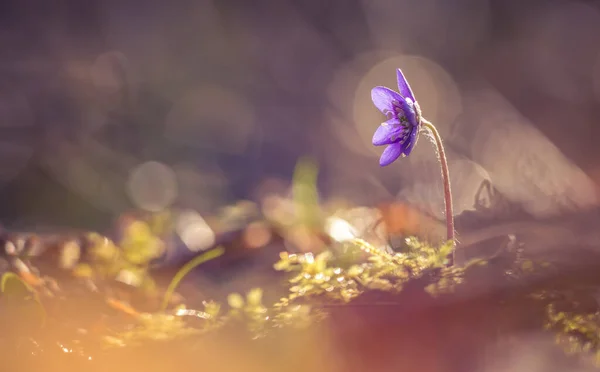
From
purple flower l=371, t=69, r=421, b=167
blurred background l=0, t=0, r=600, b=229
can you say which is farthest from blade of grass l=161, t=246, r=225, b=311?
blurred background l=0, t=0, r=600, b=229

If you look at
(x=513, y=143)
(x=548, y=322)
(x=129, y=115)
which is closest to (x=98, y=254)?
(x=548, y=322)

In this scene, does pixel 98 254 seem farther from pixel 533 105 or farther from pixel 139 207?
pixel 533 105

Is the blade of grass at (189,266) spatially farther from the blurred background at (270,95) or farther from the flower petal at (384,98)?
the blurred background at (270,95)

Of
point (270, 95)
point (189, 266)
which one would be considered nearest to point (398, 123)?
point (189, 266)

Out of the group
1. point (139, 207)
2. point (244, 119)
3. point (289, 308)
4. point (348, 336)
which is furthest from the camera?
point (244, 119)

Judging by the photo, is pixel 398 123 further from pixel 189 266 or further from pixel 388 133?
pixel 189 266

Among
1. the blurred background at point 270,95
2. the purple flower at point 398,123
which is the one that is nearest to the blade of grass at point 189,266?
the purple flower at point 398,123

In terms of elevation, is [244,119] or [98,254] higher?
[244,119]
